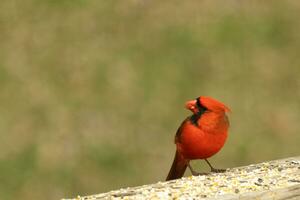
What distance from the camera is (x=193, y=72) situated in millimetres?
8422

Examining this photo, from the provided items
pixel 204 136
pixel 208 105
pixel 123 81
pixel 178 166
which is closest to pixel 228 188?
pixel 204 136

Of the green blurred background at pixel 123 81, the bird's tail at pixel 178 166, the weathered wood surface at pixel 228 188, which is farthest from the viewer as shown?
the green blurred background at pixel 123 81

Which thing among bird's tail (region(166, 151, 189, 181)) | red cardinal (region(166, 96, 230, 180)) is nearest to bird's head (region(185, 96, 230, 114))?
red cardinal (region(166, 96, 230, 180))

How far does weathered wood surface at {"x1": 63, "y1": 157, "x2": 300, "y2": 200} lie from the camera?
3531 millimetres

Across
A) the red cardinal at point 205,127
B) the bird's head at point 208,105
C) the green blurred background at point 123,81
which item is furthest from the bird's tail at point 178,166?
the green blurred background at point 123,81

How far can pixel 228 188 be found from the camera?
143 inches

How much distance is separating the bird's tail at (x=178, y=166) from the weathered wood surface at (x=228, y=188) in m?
0.20

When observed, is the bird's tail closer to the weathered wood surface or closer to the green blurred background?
the weathered wood surface

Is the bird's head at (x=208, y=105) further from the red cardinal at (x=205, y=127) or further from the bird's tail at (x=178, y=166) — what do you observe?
the bird's tail at (x=178, y=166)

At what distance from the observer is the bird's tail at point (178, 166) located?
4.24 metres

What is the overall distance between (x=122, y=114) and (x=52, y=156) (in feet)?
2.85

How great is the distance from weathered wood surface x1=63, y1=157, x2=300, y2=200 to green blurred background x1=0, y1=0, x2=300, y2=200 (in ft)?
11.8

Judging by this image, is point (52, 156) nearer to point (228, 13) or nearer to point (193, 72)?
point (193, 72)

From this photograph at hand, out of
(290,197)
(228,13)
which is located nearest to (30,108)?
(228,13)
